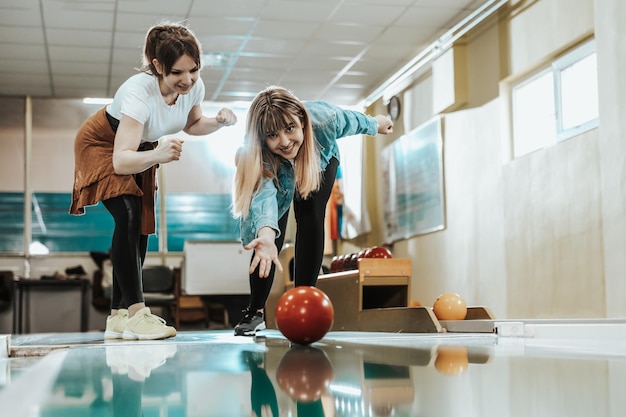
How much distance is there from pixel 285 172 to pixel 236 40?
205 inches

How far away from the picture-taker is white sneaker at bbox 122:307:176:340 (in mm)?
3029

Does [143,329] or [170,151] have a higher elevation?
[170,151]

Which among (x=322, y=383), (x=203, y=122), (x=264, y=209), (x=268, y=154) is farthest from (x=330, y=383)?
(x=203, y=122)

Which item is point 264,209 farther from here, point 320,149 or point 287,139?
point 320,149

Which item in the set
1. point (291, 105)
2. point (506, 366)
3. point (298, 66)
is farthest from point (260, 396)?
point (298, 66)

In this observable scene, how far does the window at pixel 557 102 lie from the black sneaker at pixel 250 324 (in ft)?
10.9

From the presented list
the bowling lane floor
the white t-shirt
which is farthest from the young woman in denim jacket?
the bowling lane floor

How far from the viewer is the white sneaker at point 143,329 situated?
9.94 feet

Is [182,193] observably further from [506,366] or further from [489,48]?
[506,366]

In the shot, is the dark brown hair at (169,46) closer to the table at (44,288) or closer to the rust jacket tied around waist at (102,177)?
the rust jacket tied around waist at (102,177)

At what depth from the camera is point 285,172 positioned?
319 cm

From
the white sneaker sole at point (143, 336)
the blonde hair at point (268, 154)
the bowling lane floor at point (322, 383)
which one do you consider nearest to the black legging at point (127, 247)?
the white sneaker sole at point (143, 336)

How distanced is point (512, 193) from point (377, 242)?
340 centimetres

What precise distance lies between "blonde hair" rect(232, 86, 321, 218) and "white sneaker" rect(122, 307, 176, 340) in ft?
1.71
